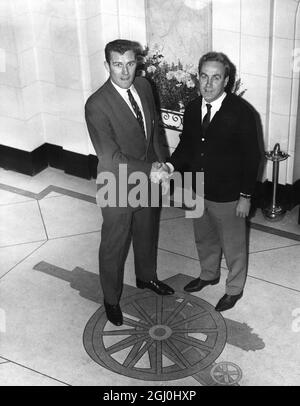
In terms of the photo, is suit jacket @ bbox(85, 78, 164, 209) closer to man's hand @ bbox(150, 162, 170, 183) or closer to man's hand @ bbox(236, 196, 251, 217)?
man's hand @ bbox(150, 162, 170, 183)

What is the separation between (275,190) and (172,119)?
4.00 ft

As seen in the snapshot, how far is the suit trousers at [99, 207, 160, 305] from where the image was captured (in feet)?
15.2

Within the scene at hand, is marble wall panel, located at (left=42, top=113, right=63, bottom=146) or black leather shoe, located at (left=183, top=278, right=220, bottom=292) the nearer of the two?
black leather shoe, located at (left=183, top=278, right=220, bottom=292)

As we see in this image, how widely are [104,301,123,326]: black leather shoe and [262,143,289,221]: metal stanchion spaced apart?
199cm

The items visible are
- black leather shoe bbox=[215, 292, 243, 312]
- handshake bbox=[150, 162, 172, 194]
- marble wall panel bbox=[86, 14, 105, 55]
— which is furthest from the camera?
marble wall panel bbox=[86, 14, 105, 55]

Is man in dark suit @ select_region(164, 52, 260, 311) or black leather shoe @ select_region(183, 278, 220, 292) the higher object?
man in dark suit @ select_region(164, 52, 260, 311)

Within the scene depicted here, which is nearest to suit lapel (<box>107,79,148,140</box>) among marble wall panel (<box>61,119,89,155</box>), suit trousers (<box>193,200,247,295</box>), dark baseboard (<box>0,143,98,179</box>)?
suit trousers (<box>193,200,247,295</box>)

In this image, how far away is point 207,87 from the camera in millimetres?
4305

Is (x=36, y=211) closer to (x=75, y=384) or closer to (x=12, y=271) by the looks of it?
(x=12, y=271)

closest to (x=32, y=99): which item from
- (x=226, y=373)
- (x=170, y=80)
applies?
(x=170, y=80)

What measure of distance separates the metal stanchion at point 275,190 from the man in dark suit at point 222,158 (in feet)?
4.27

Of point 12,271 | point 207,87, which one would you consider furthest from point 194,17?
point 12,271

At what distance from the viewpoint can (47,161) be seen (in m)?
7.34

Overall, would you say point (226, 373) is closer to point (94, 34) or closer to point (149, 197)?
point (149, 197)
